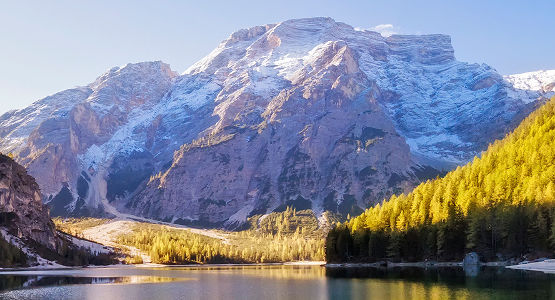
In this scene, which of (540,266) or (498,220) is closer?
(540,266)

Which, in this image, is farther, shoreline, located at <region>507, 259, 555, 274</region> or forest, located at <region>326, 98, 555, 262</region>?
forest, located at <region>326, 98, 555, 262</region>

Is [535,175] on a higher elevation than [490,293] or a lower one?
higher

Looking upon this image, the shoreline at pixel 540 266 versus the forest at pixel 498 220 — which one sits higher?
the forest at pixel 498 220

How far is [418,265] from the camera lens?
189m

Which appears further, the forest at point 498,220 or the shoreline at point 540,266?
the forest at point 498,220


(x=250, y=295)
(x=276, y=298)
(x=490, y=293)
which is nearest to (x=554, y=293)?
(x=490, y=293)

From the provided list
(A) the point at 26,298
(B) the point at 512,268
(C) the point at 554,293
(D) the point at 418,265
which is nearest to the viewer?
(C) the point at 554,293

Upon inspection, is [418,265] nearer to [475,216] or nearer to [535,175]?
[475,216]

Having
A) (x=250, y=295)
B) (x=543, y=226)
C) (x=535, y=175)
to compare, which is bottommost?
(x=250, y=295)

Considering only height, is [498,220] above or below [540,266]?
above

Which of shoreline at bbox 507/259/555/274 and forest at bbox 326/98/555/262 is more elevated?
forest at bbox 326/98/555/262

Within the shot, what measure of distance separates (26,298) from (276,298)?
45370 millimetres

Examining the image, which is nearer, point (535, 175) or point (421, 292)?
point (421, 292)

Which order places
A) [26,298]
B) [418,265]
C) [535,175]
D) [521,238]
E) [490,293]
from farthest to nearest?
[418,265]
[535,175]
[521,238]
[26,298]
[490,293]
